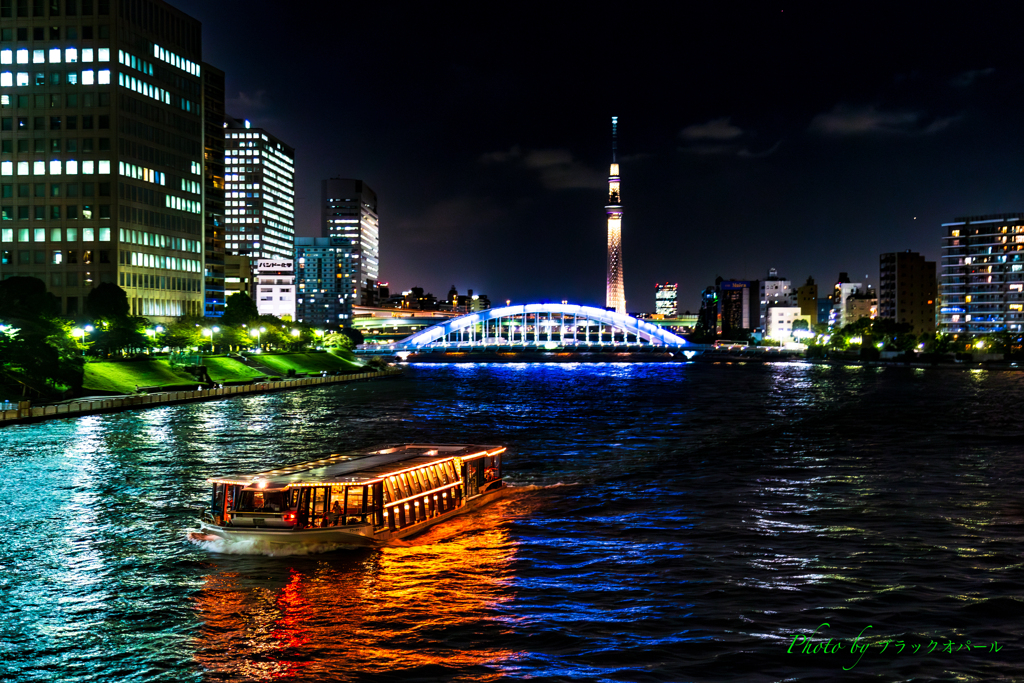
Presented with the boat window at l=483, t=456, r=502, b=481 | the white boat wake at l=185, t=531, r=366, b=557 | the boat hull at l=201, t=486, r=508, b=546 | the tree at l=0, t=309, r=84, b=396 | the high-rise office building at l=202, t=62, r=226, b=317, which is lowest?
the white boat wake at l=185, t=531, r=366, b=557

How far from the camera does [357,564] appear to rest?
76.7 feet

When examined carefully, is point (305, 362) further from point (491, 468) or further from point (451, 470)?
point (451, 470)

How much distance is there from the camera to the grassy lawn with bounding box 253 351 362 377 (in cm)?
11944

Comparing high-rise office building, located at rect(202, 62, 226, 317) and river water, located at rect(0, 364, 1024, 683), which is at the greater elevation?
high-rise office building, located at rect(202, 62, 226, 317)

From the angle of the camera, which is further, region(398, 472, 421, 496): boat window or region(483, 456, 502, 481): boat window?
region(483, 456, 502, 481): boat window

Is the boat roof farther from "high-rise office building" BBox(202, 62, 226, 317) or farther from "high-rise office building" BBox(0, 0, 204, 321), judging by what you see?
"high-rise office building" BBox(202, 62, 226, 317)

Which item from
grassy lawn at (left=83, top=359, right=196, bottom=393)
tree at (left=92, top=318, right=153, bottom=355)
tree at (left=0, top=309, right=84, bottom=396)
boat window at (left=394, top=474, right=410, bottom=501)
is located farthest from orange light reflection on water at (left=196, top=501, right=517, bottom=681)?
tree at (left=92, top=318, right=153, bottom=355)

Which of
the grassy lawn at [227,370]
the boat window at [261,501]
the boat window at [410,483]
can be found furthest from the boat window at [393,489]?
the grassy lawn at [227,370]

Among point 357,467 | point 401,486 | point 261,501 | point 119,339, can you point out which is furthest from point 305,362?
point 261,501

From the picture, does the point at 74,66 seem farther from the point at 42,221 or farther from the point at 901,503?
the point at 901,503

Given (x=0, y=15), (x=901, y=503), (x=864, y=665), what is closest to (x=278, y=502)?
(x=864, y=665)

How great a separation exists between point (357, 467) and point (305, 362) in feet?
349

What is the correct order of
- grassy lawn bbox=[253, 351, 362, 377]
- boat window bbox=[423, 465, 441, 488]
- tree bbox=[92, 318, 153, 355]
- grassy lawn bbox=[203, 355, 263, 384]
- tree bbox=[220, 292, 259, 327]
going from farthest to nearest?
tree bbox=[220, 292, 259, 327]
grassy lawn bbox=[253, 351, 362, 377]
grassy lawn bbox=[203, 355, 263, 384]
tree bbox=[92, 318, 153, 355]
boat window bbox=[423, 465, 441, 488]

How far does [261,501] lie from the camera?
24.8 metres
